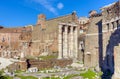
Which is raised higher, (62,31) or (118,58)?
(62,31)

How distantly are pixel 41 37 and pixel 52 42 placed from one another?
248 inches

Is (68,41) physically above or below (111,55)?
above

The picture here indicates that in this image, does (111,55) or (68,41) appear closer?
(111,55)

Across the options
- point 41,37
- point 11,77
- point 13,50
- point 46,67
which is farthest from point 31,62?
point 13,50

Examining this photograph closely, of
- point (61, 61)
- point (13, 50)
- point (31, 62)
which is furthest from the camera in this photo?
point (13, 50)

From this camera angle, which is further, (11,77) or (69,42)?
(69,42)

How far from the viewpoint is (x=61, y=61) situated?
37469mm

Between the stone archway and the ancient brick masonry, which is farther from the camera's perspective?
the ancient brick masonry

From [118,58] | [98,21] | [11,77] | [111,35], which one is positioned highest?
[98,21]

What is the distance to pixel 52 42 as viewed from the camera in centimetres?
4606

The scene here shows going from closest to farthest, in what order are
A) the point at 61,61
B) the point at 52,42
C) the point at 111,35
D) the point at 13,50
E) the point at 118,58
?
the point at 118,58
the point at 111,35
the point at 61,61
the point at 52,42
the point at 13,50

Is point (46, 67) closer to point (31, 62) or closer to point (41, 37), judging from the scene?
point (31, 62)

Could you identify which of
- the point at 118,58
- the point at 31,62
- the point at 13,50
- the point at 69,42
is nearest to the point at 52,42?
the point at 69,42

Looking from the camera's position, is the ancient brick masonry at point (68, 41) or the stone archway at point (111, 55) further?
the ancient brick masonry at point (68, 41)
